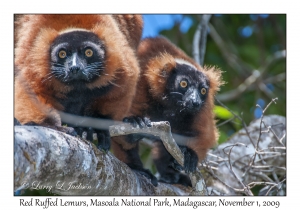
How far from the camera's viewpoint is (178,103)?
5535mm

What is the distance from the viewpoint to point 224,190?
6.04m

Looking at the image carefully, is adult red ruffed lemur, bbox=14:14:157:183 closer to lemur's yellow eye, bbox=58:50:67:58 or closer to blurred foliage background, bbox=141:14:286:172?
lemur's yellow eye, bbox=58:50:67:58

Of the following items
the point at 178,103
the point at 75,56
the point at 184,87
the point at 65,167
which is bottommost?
the point at 65,167

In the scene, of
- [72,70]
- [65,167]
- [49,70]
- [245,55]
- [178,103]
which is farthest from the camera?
[245,55]

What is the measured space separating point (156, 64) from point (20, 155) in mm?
2973

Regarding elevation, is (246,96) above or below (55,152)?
above

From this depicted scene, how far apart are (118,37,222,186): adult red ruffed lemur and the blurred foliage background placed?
203 cm

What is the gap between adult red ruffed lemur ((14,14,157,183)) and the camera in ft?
15.2

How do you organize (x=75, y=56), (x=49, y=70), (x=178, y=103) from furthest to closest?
(x=178, y=103)
(x=49, y=70)
(x=75, y=56)

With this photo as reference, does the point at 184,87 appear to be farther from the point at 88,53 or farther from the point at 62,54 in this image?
the point at 62,54

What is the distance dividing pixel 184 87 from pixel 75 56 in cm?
156

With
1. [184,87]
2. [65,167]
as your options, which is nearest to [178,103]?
[184,87]

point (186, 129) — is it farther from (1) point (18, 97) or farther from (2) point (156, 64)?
(1) point (18, 97)
